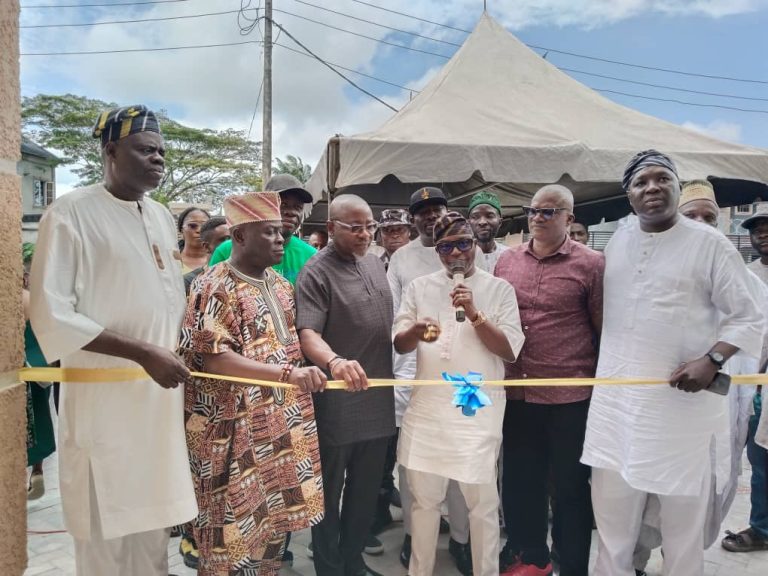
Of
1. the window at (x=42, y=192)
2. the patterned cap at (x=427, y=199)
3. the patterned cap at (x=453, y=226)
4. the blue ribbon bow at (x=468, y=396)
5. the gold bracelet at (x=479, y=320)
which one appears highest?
the window at (x=42, y=192)

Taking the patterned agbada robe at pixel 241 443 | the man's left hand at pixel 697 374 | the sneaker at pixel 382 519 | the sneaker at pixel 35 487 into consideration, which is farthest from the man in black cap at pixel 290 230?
the sneaker at pixel 35 487

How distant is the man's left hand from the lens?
2398mm

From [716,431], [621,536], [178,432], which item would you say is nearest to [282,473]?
[178,432]

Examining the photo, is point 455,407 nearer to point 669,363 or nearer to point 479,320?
point 479,320

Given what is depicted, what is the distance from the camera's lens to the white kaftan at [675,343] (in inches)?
97.3

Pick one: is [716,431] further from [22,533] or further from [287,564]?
[22,533]

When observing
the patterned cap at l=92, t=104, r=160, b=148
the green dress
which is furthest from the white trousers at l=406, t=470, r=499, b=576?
the green dress

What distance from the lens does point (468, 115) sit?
5.41 metres

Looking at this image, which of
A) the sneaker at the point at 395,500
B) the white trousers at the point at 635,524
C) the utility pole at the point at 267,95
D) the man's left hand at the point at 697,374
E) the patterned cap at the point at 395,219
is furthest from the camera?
the utility pole at the point at 267,95

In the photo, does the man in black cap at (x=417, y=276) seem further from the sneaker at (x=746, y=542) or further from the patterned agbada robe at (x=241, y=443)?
the sneaker at (x=746, y=542)

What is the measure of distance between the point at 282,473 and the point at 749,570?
9.73 feet

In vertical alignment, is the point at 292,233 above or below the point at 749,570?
above

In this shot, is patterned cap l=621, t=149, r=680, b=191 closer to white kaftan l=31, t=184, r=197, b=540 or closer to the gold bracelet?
the gold bracelet

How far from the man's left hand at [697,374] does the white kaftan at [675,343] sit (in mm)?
119
